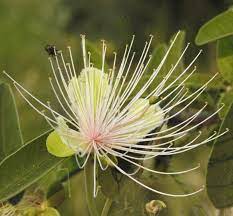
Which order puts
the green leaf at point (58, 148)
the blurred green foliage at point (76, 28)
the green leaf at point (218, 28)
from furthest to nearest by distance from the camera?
the blurred green foliage at point (76, 28) → the green leaf at point (218, 28) → the green leaf at point (58, 148)

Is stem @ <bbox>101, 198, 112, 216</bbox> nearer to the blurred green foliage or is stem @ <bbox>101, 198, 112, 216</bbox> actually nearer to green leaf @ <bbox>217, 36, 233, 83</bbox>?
green leaf @ <bbox>217, 36, 233, 83</bbox>

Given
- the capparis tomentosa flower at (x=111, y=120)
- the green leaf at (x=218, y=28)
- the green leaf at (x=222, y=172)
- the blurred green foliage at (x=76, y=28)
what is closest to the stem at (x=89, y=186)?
the capparis tomentosa flower at (x=111, y=120)

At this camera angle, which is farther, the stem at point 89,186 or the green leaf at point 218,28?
the green leaf at point 218,28

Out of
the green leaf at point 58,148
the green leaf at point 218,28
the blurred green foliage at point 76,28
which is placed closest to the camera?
the green leaf at point 58,148

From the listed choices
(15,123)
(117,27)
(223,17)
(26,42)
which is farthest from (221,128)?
(26,42)

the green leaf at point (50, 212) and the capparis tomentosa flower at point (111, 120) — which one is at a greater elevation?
the capparis tomentosa flower at point (111, 120)

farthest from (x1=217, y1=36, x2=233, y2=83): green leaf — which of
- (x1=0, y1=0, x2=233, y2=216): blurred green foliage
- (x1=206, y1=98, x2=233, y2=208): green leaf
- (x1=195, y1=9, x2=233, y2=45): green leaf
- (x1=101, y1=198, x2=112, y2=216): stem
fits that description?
(x1=0, y1=0, x2=233, y2=216): blurred green foliage

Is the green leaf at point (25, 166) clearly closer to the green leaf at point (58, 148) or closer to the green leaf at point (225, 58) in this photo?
the green leaf at point (58, 148)
